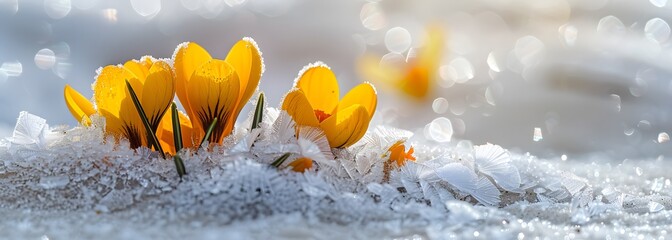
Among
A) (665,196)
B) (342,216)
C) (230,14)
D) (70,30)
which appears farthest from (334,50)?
(342,216)

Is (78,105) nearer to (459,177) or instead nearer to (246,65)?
(246,65)

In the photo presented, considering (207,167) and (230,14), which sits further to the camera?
(230,14)

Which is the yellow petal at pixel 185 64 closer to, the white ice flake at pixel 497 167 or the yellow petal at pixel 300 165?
the yellow petal at pixel 300 165

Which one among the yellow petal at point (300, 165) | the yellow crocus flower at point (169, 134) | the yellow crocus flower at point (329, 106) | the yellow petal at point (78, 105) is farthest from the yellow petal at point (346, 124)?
the yellow petal at point (78, 105)

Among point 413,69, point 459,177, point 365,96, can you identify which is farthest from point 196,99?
point 413,69

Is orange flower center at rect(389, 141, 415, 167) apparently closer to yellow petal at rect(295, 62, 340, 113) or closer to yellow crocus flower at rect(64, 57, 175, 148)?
yellow petal at rect(295, 62, 340, 113)

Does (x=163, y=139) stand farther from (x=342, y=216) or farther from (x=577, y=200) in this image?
(x=577, y=200)

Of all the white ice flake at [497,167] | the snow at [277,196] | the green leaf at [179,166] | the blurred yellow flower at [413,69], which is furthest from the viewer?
the blurred yellow flower at [413,69]
